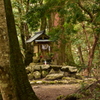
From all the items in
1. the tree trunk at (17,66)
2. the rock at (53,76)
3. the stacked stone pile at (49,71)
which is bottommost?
the rock at (53,76)

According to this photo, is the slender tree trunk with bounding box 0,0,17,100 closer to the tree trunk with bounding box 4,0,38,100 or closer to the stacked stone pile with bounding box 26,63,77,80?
the tree trunk with bounding box 4,0,38,100

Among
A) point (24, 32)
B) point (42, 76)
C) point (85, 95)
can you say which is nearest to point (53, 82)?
point (42, 76)

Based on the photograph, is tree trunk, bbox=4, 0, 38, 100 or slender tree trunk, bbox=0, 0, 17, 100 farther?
tree trunk, bbox=4, 0, 38, 100

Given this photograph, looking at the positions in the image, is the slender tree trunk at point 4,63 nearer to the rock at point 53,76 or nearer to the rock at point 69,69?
the rock at point 53,76

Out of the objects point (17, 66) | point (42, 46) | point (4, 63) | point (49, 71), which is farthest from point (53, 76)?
point (4, 63)

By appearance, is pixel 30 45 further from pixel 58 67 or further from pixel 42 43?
pixel 58 67

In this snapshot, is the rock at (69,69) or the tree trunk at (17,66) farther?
the rock at (69,69)

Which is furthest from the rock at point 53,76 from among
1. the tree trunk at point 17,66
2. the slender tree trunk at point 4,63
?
the slender tree trunk at point 4,63

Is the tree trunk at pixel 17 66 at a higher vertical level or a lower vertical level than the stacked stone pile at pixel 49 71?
higher

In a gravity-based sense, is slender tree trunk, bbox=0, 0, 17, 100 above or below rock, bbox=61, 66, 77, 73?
above

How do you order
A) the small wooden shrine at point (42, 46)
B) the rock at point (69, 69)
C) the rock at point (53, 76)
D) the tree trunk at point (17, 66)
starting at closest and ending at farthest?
the tree trunk at point (17, 66), the rock at point (53, 76), the rock at point (69, 69), the small wooden shrine at point (42, 46)

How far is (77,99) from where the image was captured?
479 centimetres

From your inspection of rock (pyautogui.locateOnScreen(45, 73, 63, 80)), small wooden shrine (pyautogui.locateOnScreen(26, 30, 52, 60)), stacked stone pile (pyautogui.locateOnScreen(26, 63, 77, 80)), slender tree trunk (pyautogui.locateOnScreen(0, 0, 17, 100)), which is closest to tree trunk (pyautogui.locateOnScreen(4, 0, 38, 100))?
slender tree trunk (pyautogui.locateOnScreen(0, 0, 17, 100))

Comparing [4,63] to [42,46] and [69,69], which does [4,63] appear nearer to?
[69,69]
